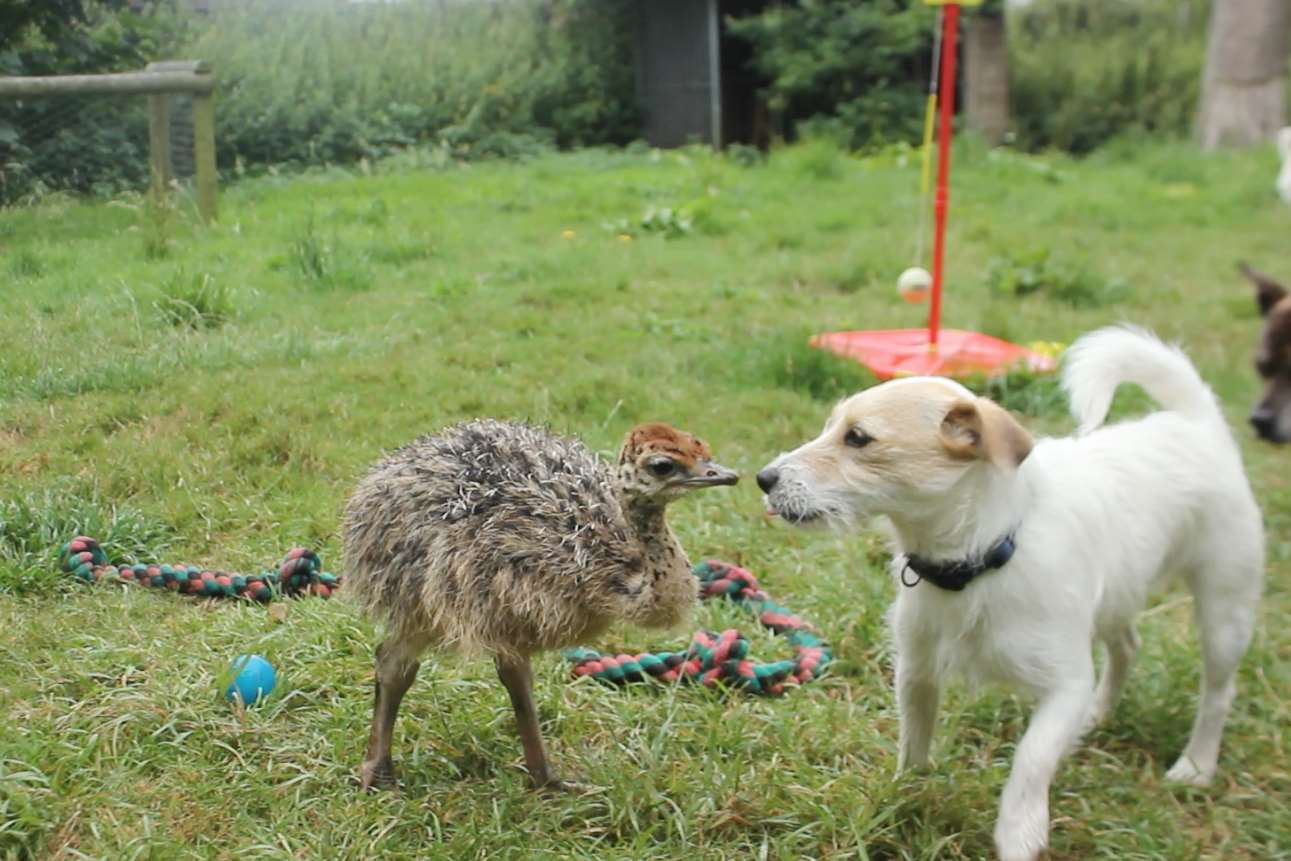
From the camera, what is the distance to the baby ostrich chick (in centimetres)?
299

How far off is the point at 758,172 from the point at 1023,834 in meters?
10.1

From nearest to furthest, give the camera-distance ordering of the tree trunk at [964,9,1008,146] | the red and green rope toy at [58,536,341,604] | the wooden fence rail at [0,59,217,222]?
the red and green rope toy at [58,536,341,604] < the wooden fence rail at [0,59,217,222] < the tree trunk at [964,9,1008,146]

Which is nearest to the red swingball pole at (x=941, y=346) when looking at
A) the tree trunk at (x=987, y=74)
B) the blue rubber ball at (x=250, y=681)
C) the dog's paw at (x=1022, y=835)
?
the dog's paw at (x=1022, y=835)

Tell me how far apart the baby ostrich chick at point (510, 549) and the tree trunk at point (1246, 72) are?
16.8 m

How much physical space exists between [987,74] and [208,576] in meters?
15.9

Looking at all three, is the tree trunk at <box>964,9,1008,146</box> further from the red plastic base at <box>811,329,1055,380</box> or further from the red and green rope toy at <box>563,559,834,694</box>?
the red and green rope toy at <box>563,559,834,694</box>

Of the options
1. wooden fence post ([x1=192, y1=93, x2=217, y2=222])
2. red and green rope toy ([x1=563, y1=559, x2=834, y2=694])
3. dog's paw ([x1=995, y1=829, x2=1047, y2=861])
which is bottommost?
dog's paw ([x1=995, y1=829, x2=1047, y2=861])

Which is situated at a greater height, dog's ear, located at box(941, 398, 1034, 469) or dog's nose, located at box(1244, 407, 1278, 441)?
dog's ear, located at box(941, 398, 1034, 469)

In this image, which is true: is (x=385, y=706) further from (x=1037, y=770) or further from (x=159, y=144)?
(x=159, y=144)

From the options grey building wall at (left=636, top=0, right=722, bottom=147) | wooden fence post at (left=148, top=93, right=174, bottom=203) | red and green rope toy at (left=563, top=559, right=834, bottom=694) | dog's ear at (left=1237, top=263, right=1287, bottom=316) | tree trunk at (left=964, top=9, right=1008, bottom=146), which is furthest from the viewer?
tree trunk at (left=964, top=9, right=1008, bottom=146)

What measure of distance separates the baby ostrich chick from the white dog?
13.1 inches

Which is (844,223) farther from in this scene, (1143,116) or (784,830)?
(1143,116)

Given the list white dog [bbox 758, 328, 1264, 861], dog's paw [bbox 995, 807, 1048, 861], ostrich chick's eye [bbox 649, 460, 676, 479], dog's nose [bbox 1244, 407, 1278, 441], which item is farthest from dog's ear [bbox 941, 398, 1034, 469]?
dog's nose [bbox 1244, 407, 1278, 441]

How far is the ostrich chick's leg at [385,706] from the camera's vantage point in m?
3.19
